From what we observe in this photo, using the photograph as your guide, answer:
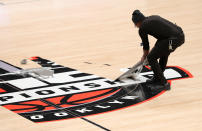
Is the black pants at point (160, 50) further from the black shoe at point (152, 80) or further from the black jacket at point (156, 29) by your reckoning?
the black shoe at point (152, 80)

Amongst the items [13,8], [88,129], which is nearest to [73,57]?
[88,129]

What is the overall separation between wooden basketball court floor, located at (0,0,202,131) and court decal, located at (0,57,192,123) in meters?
0.21

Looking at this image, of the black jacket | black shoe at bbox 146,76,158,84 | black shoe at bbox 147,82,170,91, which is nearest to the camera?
the black jacket

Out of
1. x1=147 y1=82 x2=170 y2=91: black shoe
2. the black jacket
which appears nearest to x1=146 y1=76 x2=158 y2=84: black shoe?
x1=147 y1=82 x2=170 y2=91: black shoe

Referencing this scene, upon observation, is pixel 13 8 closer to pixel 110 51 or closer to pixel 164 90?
pixel 110 51

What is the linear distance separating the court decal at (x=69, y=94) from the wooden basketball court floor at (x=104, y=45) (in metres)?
0.21

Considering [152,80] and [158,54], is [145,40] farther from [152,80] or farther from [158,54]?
[152,80]

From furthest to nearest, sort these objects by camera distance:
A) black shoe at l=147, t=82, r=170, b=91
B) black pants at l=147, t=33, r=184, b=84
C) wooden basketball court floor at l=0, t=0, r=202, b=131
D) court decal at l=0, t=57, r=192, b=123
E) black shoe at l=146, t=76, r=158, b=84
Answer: black shoe at l=146, t=76, r=158, b=84 → black shoe at l=147, t=82, r=170, b=91 → black pants at l=147, t=33, r=184, b=84 → court decal at l=0, t=57, r=192, b=123 → wooden basketball court floor at l=0, t=0, r=202, b=131

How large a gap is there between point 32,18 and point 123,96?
7.18 metres

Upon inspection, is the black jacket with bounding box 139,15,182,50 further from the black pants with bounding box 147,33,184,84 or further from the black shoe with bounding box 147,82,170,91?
the black shoe with bounding box 147,82,170,91

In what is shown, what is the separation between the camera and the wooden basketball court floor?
7.78m

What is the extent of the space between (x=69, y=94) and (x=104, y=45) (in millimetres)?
3411

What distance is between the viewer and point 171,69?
10.1 metres

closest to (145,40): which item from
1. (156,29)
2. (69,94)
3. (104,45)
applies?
Result: (156,29)
